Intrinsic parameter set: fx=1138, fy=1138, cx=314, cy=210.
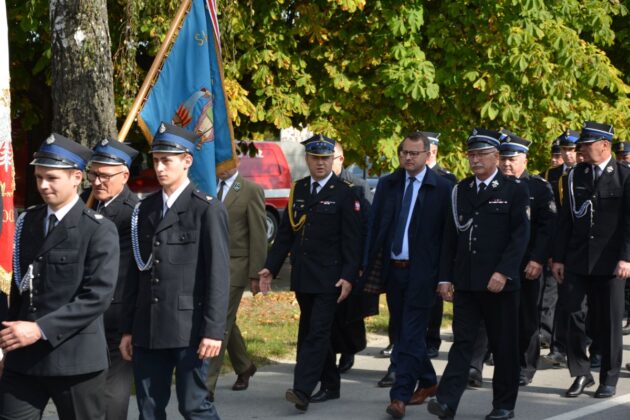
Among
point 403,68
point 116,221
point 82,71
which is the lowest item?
point 116,221

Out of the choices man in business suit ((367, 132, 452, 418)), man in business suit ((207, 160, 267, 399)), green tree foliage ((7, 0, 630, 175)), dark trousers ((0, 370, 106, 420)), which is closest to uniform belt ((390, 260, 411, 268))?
man in business suit ((367, 132, 452, 418))

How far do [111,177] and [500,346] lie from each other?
3.13 meters

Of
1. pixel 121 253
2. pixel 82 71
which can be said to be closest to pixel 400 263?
pixel 121 253

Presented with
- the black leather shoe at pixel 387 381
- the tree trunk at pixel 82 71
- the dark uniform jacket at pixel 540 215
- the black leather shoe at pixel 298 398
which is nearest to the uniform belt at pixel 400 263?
the black leather shoe at pixel 298 398

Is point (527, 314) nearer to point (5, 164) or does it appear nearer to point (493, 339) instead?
point (493, 339)

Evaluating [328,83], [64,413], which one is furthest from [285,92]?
[64,413]

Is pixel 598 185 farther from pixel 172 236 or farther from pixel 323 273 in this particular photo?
pixel 172 236

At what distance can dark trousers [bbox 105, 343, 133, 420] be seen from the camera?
6668mm

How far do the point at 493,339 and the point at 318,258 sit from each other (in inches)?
57.5

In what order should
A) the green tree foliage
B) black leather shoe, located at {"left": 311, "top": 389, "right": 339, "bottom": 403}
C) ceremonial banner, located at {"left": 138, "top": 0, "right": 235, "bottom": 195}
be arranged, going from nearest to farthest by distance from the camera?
ceremonial banner, located at {"left": 138, "top": 0, "right": 235, "bottom": 195} < black leather shoe, located at {"left": 311, "top": 389, "right": 339, "bottom": 403} < the green tree foliage

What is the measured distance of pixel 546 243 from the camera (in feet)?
31.4

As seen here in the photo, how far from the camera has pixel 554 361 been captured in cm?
1065

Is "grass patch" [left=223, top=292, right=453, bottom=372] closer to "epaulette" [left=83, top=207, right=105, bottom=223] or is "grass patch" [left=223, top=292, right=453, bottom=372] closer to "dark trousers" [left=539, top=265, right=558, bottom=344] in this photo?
"dark trousers" [left=539, top=265, right=558, bottom=344]

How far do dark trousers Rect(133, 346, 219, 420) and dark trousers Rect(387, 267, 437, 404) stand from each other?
8.03 feet
